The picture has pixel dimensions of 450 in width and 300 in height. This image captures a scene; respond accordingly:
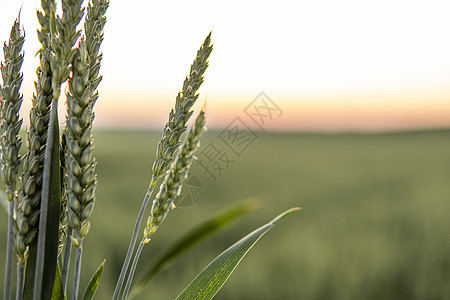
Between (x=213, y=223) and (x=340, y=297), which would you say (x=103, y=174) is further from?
(x=213, y=223)

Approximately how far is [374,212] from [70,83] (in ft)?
12.1

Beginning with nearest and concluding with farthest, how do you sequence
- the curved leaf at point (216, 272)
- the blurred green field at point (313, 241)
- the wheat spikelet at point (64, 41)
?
the wheat spikelet at point (64, 41), the curved leaf at point (216, 272), the blurred green field at point (313, 241)

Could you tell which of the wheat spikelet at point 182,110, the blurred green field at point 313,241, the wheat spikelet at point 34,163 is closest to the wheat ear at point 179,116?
the wheat spikelet at point 182,110

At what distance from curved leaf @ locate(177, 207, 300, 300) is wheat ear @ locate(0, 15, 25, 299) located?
0.67 feet

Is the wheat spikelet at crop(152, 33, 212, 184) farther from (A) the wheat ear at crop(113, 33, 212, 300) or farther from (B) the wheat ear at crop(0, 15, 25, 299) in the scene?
(B) the wheat ear at crop(0, 15, 25, 299)

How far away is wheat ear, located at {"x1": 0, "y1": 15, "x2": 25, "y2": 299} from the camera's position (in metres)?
0.40

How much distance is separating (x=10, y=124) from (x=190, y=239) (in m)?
0.25

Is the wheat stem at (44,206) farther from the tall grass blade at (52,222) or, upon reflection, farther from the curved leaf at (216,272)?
the curved leaf at (216,272)

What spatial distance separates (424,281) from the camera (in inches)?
89.7

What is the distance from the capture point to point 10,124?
1.31 feet

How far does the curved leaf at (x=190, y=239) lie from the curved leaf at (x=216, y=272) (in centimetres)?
4

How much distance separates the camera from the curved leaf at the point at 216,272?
48 cm

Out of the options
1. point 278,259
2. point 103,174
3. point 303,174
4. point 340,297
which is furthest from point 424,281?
point 103,174

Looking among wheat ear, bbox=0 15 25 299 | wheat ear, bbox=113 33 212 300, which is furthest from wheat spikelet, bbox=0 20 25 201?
wheat ear, bbox=113 33 212 300
